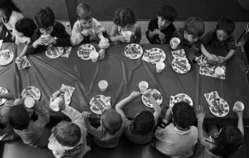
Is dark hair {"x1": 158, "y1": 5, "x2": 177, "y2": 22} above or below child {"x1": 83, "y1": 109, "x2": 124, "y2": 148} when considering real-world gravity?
above

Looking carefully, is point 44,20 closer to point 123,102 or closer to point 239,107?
point 123,102

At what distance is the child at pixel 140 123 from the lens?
3.03m

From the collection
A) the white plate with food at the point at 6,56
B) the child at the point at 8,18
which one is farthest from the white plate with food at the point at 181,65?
the child at the point at 8,18

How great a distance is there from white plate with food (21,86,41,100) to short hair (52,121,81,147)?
0.63 meters

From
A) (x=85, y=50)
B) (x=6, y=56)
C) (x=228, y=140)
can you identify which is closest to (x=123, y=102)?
(x=85, y=50)

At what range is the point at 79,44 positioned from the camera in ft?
12.6

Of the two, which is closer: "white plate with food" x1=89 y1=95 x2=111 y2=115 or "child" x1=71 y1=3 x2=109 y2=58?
"white plate with food" x1=89 y1=95 x2=111 y2=115

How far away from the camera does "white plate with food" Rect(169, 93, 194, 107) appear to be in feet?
11.3

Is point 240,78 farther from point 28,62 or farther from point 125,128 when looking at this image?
point 28,62

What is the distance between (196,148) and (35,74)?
6.52ft

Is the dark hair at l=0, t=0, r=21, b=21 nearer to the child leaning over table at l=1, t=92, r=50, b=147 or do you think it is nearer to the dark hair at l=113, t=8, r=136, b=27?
the child leaning over table at l=1, t=92, r=50, b=147

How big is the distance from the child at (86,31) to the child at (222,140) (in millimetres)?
1451

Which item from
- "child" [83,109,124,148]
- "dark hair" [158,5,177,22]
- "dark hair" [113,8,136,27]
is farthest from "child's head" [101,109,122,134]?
"dark hair" [158,5,177,22]

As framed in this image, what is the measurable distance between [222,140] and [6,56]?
254 cm
